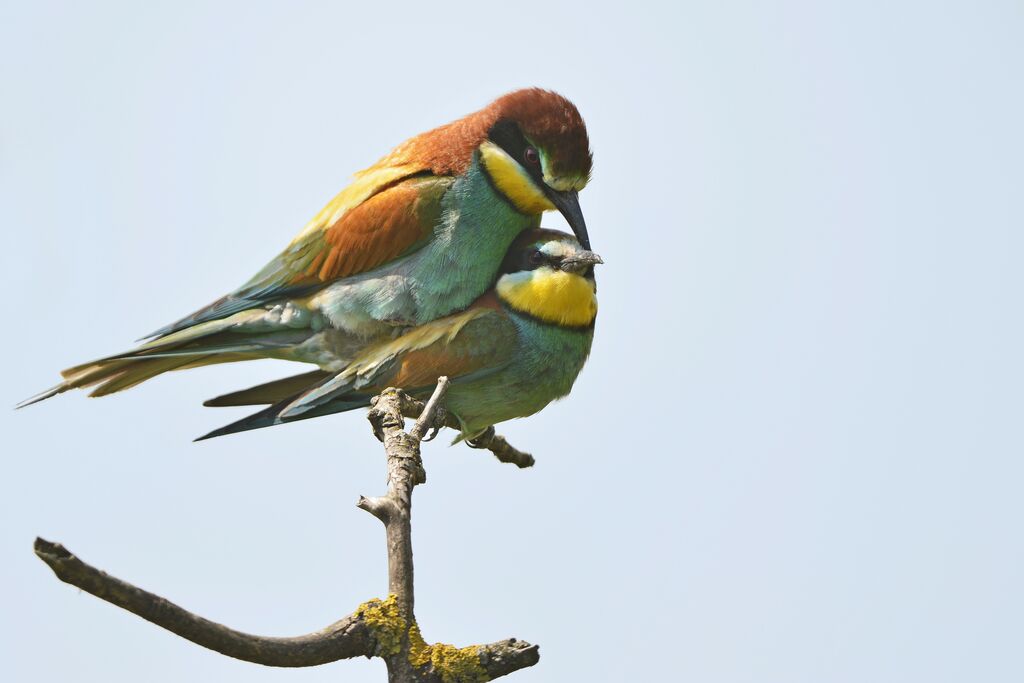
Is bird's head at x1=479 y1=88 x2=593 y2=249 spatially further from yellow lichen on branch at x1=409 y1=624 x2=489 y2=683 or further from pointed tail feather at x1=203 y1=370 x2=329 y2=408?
yellow lichen on branch at x1=409 y1=624 x2=489 y2=683

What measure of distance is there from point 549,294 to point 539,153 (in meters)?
0.42

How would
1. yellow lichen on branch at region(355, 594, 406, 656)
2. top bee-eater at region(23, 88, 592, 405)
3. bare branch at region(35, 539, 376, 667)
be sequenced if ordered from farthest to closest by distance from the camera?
1. top bee-eater at region(23, 88, 592, 405)
2. yellow lichen on branch at region(355, 594, 406, 656)
3. bare branch at region(35, 539, 376, 667)

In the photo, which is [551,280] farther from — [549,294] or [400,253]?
[400,253]

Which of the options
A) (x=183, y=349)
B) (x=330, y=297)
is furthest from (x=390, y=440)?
(x=183, y=349)

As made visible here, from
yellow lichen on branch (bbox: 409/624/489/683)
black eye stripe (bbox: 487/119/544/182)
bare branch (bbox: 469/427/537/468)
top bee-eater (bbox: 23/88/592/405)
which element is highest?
black eye stripe (bbox: 487/119/544/182)

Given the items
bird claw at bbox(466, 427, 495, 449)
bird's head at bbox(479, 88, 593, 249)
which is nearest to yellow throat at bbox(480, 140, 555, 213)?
bird's head at bbox(479, 88, 593, 249)

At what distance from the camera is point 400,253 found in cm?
344

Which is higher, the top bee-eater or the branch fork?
the top bee-eater

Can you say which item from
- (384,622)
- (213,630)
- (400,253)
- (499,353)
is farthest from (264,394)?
(213,630)

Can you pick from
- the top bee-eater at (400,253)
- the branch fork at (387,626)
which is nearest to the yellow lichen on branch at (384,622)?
the branch fork at (387,626)

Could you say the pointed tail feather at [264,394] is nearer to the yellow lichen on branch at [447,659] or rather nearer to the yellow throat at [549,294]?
the yellow throat at [549,294]

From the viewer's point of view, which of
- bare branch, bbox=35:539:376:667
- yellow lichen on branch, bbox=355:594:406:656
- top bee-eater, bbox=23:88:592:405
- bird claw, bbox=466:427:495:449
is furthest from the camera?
bird claw, bbox=466:427:495:449

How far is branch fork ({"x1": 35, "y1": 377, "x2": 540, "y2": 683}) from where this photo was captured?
182cm

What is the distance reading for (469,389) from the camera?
3461 millimetres
